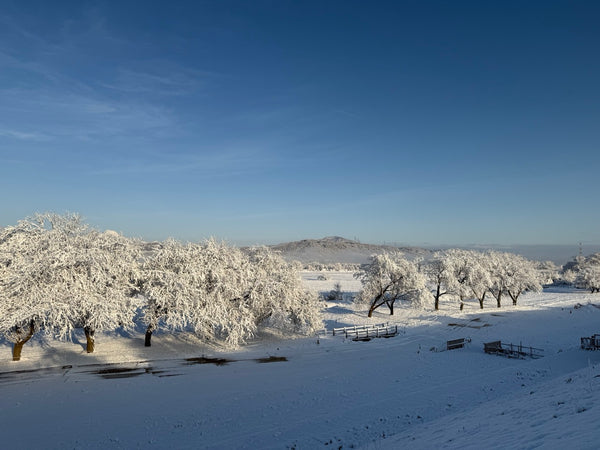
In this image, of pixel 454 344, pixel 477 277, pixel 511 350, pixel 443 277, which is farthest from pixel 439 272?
pixel 511 350

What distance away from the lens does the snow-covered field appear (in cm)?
1262

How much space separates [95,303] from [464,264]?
178ft

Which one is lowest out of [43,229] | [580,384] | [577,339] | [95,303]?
[577,339]

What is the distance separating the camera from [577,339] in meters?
34.8

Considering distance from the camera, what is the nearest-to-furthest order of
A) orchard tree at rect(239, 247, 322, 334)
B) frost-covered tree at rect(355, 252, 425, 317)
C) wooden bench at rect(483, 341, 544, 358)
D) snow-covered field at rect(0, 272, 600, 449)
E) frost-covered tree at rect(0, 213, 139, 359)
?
snow-covered field at rect(0, 272, 600, 449) < frost-covered tree at rect(0, 213, 139, 359) < wooden bench at rect(483, 341, 544, 358) < orchard tree at rect(239, 247, 322, 334) < frost-covered tree at rect(355, 252, 425, 317)

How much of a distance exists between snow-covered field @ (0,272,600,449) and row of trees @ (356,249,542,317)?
Answer: 42.8 ft

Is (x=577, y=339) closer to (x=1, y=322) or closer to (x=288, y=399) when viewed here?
(x=288, y=399)

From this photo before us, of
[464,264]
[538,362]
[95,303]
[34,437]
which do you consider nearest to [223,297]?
[95,303]

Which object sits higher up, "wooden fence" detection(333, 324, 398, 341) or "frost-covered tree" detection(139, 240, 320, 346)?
"frost-covered tree" detection(139, 240, 320, 346)

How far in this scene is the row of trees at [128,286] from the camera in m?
25.6

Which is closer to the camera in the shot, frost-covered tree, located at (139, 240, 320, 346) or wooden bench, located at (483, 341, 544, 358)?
wooden bench, located at (483, 341, 544, 358)

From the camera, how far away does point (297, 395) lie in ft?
65.2

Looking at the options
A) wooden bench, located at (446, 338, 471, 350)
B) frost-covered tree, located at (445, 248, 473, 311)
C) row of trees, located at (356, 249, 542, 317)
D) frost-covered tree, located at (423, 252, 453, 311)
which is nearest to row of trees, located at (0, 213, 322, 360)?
wooden bench, located at (446, 338, 471, 350)

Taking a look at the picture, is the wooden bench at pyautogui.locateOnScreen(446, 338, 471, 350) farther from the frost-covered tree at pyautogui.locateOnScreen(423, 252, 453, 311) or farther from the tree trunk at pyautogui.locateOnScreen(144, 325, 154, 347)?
the tree trunk at pyautogui.locateOnScreen(144, 325, 154, 347)
